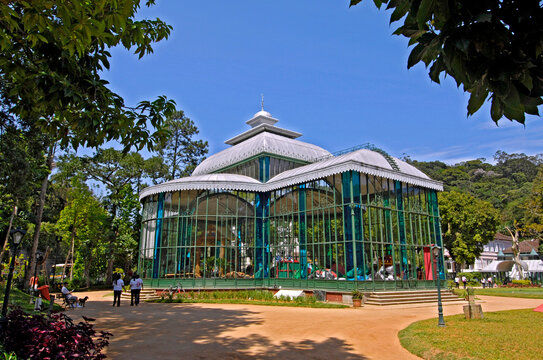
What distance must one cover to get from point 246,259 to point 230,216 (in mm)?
2688

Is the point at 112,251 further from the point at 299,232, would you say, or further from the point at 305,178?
the point at 305,178

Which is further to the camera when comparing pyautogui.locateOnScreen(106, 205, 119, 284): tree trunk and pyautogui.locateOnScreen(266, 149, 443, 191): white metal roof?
pyautogui.locateOnScreen(106, 205, 119, 284): tree trunk

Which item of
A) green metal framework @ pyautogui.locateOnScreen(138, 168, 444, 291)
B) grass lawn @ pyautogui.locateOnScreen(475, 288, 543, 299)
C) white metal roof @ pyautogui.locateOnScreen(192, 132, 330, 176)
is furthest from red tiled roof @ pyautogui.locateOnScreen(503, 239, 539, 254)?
green metal framework @ pyautogui.locateOnScreen(138, 168, 444, 291)

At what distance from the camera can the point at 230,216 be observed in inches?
878

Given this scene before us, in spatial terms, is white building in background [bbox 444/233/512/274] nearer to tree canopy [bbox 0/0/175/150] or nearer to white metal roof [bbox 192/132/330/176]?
white metal roof [bbox 192/132/330/176]

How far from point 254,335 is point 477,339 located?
5057mm

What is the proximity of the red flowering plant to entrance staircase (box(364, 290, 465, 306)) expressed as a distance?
13.9 meters

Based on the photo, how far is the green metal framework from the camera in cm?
1841

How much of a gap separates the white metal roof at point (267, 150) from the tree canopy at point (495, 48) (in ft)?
77.1

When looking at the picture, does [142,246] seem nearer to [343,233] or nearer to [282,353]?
[343,233]

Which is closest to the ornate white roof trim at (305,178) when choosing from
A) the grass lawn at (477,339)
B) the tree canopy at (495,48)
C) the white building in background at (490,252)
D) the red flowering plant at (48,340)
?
the grass lawn at (477,339)

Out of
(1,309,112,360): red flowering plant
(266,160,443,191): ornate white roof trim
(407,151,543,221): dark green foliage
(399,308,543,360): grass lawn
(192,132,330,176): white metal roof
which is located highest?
(407,151,543,221): dark green foliage

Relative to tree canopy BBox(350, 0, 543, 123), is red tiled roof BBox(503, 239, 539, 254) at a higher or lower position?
higher

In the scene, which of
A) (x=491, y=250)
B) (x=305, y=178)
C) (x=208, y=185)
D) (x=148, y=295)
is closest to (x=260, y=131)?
(x=208, y=185)
